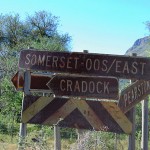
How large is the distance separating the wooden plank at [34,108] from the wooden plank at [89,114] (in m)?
0.40

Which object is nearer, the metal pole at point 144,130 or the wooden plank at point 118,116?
the wooden plank at point 118,116

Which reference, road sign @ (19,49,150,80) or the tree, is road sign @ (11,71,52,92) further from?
the tree

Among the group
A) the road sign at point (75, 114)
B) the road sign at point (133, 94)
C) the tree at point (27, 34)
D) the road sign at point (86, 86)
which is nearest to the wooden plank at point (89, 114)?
the road sign at point (75, 114)

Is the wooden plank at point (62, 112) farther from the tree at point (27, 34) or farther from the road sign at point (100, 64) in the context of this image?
the tree at point (27, 34)

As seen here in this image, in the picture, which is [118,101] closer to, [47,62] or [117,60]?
[117,60]

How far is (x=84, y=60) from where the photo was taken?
18.3 feet

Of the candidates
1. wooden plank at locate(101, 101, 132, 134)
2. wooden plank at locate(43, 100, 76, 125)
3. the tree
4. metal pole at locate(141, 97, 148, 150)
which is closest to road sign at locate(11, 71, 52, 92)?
wooden plank at locate(43, 100, 76, 125)

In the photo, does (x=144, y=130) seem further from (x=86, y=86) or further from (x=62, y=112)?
(x=62, y=112)

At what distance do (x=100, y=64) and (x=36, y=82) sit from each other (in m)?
0.95

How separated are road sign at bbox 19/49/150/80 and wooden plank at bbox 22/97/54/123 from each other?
0.42m

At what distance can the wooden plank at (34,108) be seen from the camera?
18.9ft

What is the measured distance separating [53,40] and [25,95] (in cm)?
3586

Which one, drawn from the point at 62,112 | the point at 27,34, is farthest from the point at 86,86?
the point at 27,34

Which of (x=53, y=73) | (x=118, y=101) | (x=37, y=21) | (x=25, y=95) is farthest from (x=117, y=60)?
(x=37, y=21)
